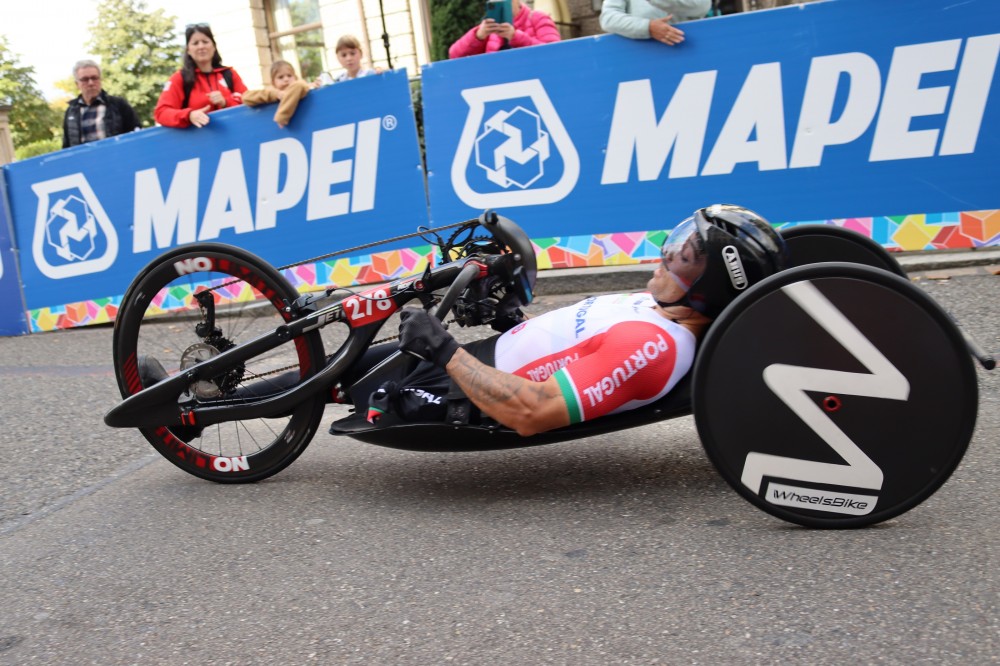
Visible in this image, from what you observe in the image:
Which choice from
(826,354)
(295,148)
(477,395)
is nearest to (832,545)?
(826,354)

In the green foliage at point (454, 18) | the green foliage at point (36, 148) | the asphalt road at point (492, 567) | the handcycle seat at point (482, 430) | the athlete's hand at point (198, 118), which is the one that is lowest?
the asphalt road at point (492, 567)

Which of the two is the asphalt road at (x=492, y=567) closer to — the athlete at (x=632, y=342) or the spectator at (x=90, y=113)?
the athlete at (x=632, y=342)

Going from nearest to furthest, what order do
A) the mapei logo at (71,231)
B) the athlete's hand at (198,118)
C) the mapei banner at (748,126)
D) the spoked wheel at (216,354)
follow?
1. the spoked wheel at (216,354)
2. the mapei banner at (748,126)
3. the athlete's hand at (198,118)
4. the mapei logo at (71,231)

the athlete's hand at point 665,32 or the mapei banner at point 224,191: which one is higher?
the athlete's hand at point 665,32

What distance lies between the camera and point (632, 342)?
3.00 m

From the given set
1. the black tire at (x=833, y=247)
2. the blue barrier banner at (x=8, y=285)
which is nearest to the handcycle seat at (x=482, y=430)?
the black tire at (x=833, y=247)

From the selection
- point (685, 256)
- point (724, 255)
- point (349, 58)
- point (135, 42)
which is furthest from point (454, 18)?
point (135, 42)

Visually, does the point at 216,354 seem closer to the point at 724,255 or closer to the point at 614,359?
the point at 614,359

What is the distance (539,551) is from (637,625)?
545 mm

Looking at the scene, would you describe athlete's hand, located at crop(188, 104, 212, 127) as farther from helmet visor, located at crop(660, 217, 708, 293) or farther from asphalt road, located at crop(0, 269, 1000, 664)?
helmet visor, located at crop(660, 217, 708, 293)

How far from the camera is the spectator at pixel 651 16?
6.46 m

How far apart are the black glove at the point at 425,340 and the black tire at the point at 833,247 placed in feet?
4.53

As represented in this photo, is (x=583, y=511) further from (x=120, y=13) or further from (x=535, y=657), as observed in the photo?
(x=120, y=13)

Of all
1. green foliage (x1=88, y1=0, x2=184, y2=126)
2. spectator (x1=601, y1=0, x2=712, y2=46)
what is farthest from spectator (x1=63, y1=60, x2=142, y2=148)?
green foliage (x1=88, y1=0, x2=184, y2=126)
